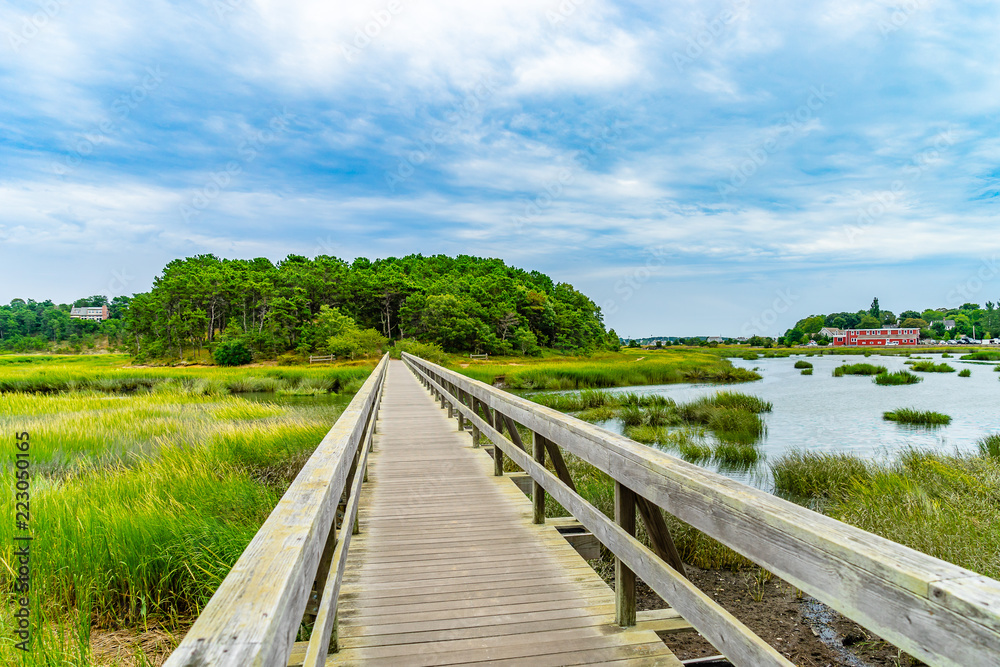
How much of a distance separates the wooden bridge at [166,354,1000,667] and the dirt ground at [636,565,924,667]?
1258 mm

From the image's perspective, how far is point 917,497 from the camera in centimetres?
607

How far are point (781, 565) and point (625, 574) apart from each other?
123 cm

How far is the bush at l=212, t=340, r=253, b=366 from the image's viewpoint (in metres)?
52.4

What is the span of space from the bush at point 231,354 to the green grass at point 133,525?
46.9 meters

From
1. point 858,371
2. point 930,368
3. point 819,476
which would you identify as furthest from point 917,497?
point 930,368

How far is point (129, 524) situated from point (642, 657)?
12.5ft

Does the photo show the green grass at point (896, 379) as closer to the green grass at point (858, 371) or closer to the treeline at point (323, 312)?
the green grass at point (858, 371)

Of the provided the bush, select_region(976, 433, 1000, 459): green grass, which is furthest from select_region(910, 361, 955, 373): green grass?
the bush

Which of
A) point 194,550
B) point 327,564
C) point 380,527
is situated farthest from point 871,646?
point 194,550

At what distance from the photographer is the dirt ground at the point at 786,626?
371 cm

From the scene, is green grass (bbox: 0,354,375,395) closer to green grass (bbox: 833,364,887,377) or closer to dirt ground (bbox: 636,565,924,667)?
dirt ground (bbox: 636,565,924,667)

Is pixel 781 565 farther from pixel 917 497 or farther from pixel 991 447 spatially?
pixel 991 447

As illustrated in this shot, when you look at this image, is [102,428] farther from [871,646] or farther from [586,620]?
[871,646]

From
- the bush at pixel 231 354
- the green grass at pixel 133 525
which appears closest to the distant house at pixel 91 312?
the bush at pixel 231 354
